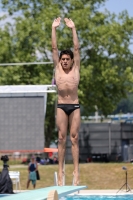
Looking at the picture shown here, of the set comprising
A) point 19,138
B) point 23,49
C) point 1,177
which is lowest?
point 1,177

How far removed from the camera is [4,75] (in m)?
49.7

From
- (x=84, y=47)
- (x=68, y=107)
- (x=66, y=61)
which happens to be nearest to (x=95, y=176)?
(x=84, y=47)

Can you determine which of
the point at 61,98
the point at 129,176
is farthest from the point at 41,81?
the point at 61,98

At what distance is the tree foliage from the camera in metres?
49.9

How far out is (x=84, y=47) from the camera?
51344 millimetres

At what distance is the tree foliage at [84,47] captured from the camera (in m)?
49.9

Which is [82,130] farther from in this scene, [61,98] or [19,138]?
[61,98]

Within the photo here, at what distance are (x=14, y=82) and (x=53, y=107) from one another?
3615 mm

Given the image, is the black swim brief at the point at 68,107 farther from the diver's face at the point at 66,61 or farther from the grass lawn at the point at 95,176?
the grass lawn at the point at 95,176

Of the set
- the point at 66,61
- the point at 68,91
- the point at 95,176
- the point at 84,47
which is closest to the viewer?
the point at 66,61

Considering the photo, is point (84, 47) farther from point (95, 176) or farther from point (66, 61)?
point (66, 61)

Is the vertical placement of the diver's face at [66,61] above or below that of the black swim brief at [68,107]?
above

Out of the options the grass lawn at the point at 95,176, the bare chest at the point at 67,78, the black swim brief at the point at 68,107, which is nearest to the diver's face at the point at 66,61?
the bare chest at the point at 67,78

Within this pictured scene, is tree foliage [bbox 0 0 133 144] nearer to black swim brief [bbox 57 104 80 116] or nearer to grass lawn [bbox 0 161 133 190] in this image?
grass lawn [bbox 0 161 133 190]
